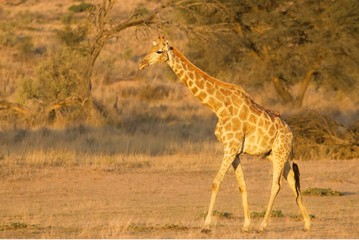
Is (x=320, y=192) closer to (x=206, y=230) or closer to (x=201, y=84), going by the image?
(x=201, y=84)

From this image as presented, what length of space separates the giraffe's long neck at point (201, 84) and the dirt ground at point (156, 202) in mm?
1619

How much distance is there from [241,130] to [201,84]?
36.3 inches

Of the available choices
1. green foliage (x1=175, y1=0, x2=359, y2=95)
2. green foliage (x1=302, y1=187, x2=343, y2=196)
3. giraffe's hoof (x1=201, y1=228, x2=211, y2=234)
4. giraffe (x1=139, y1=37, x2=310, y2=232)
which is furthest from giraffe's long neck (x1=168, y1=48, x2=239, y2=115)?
green foliage (x1=175, y1=0, x2=359, y2=95)

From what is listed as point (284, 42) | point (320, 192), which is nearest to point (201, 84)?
point (320, 192)

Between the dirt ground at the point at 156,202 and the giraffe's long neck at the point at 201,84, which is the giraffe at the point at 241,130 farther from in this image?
the dirt ground at the point at 156,202

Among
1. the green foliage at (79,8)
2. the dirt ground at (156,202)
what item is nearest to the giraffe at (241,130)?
the dirt ground at (156,202)

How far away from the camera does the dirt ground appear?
467 inches

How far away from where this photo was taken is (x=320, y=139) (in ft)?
76.2

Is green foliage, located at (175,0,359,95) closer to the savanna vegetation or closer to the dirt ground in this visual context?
the savanna vegetation

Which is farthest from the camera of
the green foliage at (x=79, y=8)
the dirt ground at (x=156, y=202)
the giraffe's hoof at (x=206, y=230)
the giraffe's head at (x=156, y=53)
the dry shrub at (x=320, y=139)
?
the green foliage at (x=79, y=8)

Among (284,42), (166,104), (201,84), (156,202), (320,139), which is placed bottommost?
(156,202)

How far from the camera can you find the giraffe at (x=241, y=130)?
11.7 m

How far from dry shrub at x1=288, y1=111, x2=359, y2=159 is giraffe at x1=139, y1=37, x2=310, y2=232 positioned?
10768 mm

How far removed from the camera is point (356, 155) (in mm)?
23094
